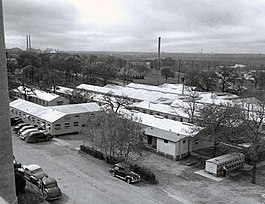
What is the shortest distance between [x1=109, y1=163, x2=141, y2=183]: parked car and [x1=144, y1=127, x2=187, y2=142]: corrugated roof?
135 inches

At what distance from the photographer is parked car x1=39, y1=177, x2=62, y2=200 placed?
1148 centimetres

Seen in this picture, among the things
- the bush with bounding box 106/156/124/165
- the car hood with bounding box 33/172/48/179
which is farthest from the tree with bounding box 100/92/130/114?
the car hood with bounding box 33/172/48/179

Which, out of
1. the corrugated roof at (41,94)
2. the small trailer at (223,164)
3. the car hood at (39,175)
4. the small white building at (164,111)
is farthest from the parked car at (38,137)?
the small trailer at (223,164)

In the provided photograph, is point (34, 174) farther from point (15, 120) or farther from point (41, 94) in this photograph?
point (41, 94)

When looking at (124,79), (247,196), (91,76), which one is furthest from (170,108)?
(124,79)

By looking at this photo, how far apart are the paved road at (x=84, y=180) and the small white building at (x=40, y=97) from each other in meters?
10.3

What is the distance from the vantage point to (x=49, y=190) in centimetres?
1153

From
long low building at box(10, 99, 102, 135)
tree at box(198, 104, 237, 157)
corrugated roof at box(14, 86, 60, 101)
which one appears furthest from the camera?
corrugated roof at box(14, 86, 60, 101)

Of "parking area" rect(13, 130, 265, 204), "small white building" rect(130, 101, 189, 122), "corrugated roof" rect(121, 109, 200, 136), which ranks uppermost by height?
"corrugated roof" rect(121, 109, 200, 136)

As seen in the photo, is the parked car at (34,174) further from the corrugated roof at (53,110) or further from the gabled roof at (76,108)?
the gabled roof at (76,108)

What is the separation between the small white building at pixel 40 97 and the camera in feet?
91.7

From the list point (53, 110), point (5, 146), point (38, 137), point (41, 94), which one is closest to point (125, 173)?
point (5, 146)

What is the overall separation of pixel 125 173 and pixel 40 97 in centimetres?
1804

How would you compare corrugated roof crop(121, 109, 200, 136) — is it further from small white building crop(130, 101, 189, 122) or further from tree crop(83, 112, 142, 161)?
small white building crop(130, 101, 189, 122)
